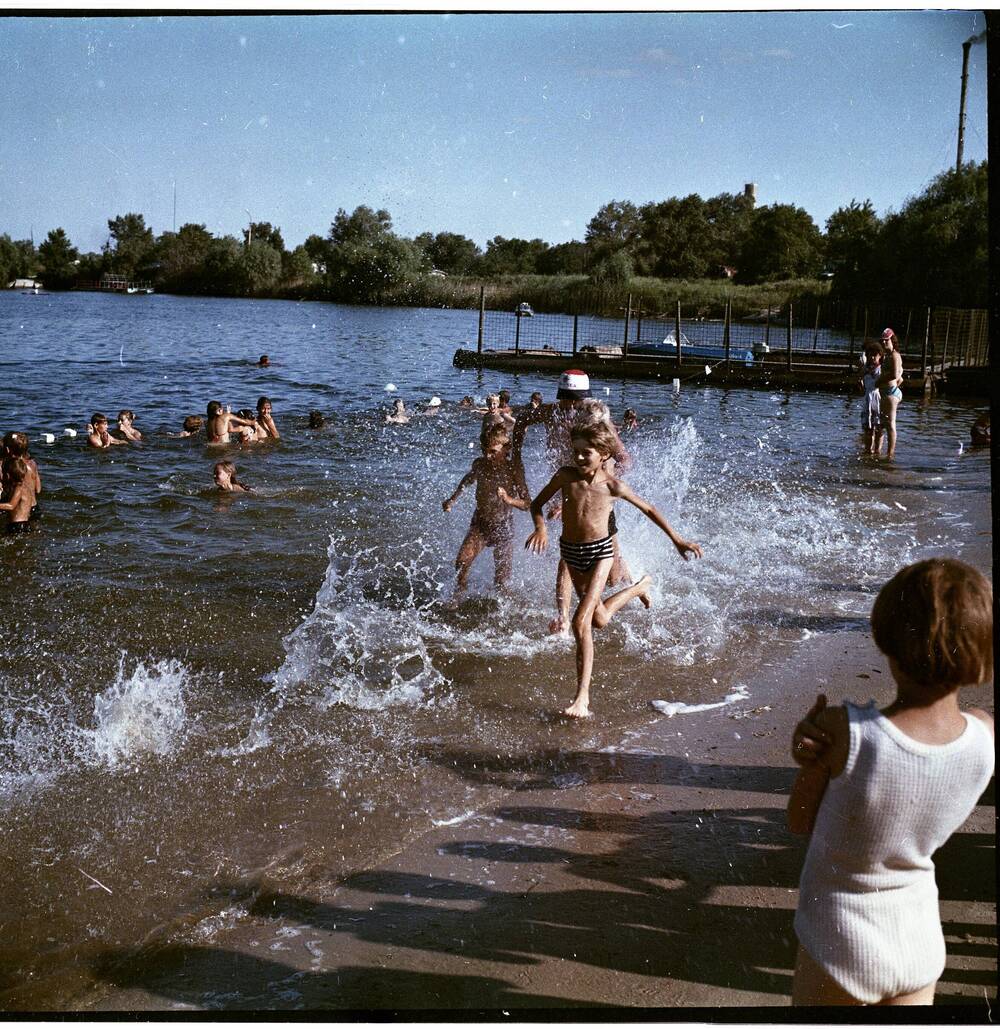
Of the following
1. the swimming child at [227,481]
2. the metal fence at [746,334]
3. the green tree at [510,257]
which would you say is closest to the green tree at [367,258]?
the green tree at [510,257]

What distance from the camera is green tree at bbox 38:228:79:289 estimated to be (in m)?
7.10

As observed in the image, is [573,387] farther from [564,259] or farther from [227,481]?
[564,259]

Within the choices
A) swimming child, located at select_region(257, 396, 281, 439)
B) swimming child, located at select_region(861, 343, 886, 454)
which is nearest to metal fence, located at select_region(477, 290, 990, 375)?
swimming child, located at select_region(861, 343, 886, 454)

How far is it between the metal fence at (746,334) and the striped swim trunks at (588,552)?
55.4 ft

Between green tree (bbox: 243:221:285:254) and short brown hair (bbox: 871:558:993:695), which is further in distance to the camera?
green tree (bbox: 243:221:285:254)

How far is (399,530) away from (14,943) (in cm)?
701

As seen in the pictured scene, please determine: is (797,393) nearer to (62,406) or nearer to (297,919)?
(62,406)

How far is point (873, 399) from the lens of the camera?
1494 centimetres

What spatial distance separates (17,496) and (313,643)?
5059 mm

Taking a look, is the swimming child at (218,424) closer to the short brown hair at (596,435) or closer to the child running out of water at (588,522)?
the child running out of water at (588,522)

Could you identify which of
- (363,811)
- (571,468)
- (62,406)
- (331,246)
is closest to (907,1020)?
(363,811)

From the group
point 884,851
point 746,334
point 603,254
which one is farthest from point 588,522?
point 746,334

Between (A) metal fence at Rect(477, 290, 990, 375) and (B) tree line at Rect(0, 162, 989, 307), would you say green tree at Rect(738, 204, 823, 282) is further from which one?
(A) metal fence at Rect(477, 290, 990, 375)

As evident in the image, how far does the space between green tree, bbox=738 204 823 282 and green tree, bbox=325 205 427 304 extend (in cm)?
461
